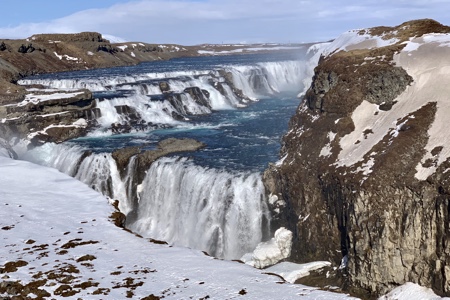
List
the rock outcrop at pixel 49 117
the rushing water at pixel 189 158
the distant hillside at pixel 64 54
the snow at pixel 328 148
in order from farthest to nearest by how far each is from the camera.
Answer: the distant hillside at pixel 64 54 → the rock outcrop at pixel 49 117 → the rushing water at pixel 189 158 → the snow at pixel 328 148

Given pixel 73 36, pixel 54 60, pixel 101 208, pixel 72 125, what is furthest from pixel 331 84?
pixel 73 36

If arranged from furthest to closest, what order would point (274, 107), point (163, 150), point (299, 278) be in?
point (274, 107) → point (163, 150) → point (299, 278)

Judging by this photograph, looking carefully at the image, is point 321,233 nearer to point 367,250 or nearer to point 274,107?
point 367,250

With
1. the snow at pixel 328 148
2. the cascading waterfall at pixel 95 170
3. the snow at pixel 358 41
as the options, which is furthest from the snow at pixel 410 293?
the cascading waterfall at pixel 95 170

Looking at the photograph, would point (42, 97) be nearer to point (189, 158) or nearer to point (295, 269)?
point (189, 158)

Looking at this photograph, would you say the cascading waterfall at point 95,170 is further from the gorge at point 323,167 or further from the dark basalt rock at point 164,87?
the dark basalt rock at point 164,87

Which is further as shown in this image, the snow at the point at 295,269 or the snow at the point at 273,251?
the snow at the point at 273,251

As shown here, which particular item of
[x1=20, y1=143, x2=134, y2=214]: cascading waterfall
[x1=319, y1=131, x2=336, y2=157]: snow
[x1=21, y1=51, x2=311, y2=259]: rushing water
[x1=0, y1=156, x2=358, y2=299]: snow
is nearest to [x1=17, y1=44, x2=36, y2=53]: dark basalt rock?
[x1=21, y1=51, x2=311, y2=259]: rushing water
